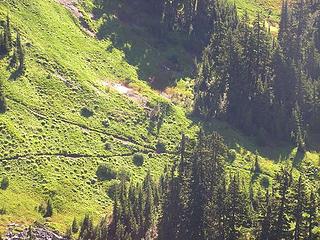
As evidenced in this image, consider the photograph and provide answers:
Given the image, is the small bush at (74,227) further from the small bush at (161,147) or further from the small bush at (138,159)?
the small bush at (161,147)

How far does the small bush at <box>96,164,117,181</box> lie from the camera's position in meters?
101

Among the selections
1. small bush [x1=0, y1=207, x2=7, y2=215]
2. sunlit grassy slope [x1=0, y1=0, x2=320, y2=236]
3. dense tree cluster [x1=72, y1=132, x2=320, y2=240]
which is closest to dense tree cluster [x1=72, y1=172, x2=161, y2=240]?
dense tree cluster [x1=72, y1=132, x2=320, y2=240]

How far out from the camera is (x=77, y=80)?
122 m

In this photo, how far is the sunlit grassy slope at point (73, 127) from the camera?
93000mm

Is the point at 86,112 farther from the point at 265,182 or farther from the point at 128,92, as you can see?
the point at 265,182

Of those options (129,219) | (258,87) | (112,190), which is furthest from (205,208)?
(258,87)

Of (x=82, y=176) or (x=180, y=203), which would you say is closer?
(x=180, y=203)

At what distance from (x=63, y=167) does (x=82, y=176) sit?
345cm

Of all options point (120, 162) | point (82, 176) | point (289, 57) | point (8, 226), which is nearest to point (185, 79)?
point (289, 57)

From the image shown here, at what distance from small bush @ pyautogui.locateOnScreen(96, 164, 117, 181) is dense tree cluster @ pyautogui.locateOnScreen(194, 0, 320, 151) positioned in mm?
33226

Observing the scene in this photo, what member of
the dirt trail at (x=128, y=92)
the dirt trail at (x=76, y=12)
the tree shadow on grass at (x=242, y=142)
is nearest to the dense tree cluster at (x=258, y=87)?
the tree shadow on grass at (x=242, y=142)

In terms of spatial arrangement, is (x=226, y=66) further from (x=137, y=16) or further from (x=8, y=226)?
(x=8, y=226)

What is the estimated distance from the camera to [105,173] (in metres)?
102

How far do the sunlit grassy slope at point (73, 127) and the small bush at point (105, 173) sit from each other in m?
1.24
